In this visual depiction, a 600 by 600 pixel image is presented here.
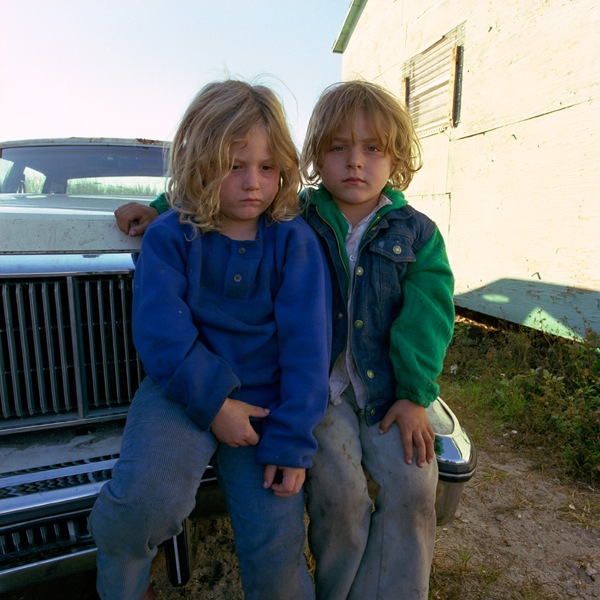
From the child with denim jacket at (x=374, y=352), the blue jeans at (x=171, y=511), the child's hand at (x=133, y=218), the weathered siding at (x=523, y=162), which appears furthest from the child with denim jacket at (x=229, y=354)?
the weathered siding at (x=523, y=162)

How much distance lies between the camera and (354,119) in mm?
1604

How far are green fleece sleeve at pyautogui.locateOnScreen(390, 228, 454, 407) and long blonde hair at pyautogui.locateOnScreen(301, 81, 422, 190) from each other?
375 mm

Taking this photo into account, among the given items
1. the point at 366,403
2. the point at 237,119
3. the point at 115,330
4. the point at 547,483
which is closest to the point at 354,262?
the point at 366,403

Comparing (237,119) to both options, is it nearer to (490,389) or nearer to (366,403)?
(366,403)

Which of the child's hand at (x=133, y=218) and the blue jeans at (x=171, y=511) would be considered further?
the child's hand at (x=133, y=218)

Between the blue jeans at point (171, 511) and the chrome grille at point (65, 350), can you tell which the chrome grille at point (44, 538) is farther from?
the chrome grille at point (65, 350)

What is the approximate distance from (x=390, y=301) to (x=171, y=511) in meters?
0.94

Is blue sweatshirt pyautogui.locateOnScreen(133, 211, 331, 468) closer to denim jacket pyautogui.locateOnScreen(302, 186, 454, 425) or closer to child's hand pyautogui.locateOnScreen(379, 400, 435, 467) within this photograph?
denim jacket pyautogui.locateOnScreen(302, 186, 454, 425)

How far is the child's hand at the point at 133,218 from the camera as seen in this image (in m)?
1.69

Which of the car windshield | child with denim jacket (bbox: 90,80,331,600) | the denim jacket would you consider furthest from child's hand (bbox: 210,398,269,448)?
the car windshield

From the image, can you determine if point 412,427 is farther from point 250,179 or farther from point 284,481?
point 250,179

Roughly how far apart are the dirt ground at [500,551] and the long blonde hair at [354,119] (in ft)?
4.99

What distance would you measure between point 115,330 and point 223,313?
1.68 feet

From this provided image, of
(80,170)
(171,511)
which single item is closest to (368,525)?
(171,511)
